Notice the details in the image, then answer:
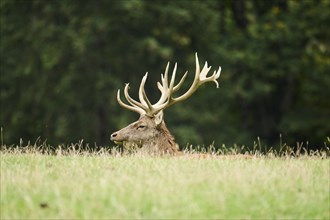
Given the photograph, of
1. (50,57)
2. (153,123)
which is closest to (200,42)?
(50,57)

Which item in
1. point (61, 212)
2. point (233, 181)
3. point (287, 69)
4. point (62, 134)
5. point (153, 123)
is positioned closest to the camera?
point (61, 212)

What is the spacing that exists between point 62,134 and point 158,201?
17.3m

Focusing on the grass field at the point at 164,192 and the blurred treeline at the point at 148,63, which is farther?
the blurred treeline at the point at 148,63

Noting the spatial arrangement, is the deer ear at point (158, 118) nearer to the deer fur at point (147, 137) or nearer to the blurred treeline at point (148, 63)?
the deer fur at point (147, 137)

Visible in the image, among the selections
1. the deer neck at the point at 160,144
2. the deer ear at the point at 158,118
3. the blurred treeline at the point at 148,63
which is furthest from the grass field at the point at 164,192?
the blurred treeline at the point at 148,63

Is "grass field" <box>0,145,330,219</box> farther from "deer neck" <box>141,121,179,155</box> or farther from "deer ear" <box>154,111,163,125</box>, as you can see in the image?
"deer ear" <box>154,111,163,125</box>

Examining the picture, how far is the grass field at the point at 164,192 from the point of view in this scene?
7.79 meters

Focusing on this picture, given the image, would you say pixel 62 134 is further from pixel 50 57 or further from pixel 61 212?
pixel 61 212

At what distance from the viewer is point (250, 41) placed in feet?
88.8

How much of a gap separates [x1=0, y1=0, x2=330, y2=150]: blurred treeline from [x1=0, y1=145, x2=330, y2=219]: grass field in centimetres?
1554

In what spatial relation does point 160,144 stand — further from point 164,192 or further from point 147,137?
point 164,192

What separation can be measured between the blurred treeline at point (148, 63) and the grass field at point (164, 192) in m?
15.5

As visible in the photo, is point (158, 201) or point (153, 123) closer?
point (158, 201)

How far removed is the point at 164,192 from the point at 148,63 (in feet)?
59.0
